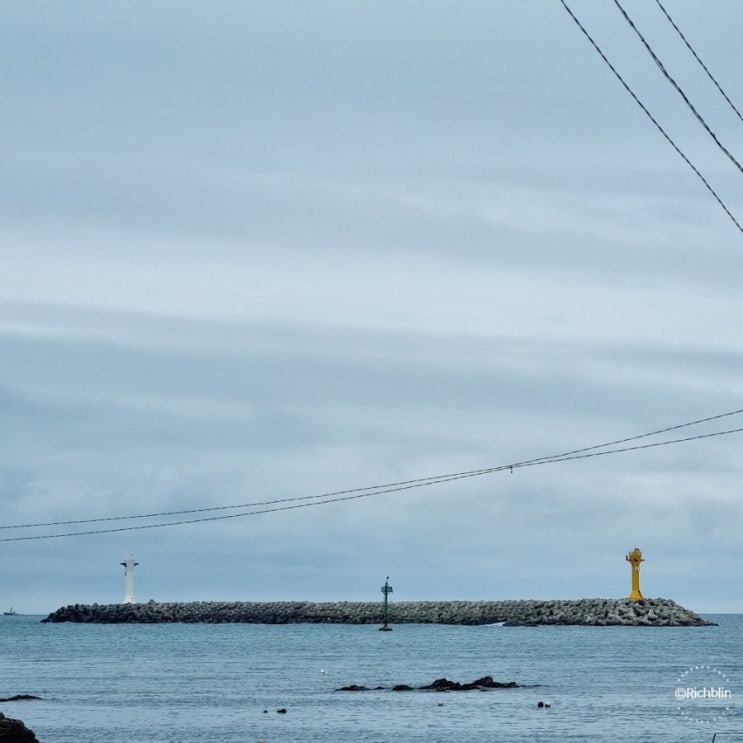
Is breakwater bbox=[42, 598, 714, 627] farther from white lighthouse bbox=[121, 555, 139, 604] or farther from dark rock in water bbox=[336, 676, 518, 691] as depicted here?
dark rock in water bbox=[336, 676, 518, 691]

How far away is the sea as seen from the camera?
4622cm

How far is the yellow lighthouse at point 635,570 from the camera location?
129125 mm

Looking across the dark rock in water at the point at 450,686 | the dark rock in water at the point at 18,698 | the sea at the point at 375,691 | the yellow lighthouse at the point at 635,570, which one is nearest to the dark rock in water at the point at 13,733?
the sea at the point at 375,691

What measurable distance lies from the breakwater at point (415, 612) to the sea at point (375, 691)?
11177 mm

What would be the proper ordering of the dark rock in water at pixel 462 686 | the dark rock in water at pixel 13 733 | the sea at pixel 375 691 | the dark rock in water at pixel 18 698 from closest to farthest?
the dark rock in water at pixel 13 733 → the sea at pixel 375 691 → the dark rock in water at pixel 18 698 → the dark rock in water at pixel 462 686

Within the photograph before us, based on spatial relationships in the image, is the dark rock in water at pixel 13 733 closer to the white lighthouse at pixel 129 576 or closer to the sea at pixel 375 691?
the sea at pixel 375 691

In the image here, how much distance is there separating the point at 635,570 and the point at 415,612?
123 feet

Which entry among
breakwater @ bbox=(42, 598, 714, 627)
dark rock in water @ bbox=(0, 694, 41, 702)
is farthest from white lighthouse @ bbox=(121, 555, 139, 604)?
dark rock in water @ bbox=(0, 694, 41, 702)

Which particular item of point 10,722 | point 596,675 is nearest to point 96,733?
point 10,722

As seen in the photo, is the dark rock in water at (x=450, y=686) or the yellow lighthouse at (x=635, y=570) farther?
the yellow lighthouse at (x=635, y=570)

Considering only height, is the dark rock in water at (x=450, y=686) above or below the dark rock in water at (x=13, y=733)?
below

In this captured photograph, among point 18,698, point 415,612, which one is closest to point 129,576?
point 415,612

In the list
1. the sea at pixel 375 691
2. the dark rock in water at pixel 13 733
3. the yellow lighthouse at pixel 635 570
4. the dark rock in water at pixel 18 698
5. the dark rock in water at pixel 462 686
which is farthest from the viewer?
the yellow lighthouse at pixel 635 570

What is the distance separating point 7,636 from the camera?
159 meters
